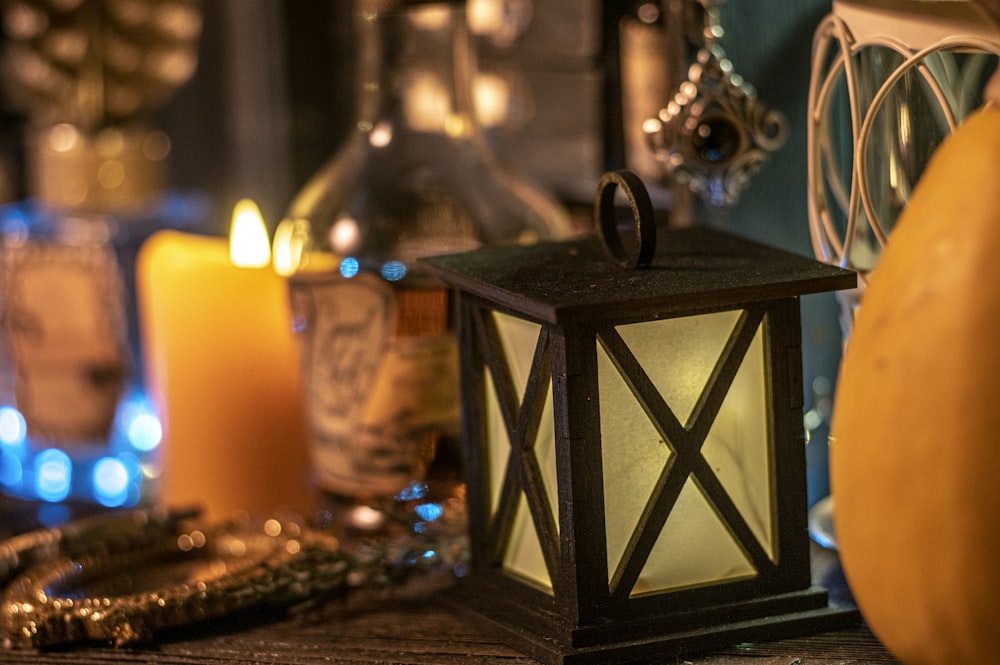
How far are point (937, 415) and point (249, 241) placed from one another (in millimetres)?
432

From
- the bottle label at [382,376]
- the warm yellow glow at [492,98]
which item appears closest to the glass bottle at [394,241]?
the bottle label at [382,376]

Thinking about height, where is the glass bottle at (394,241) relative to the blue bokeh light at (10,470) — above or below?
above

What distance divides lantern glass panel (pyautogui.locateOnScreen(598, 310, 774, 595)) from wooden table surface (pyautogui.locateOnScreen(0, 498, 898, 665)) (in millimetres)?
34

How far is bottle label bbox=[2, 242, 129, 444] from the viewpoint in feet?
2.68

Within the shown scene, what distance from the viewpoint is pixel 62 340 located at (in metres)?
0.82

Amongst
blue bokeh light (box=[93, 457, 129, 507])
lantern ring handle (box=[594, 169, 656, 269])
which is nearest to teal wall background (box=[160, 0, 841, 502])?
lantern ring handle (box=[594, 169, 656, 269])

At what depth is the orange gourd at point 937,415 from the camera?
34 centimetres

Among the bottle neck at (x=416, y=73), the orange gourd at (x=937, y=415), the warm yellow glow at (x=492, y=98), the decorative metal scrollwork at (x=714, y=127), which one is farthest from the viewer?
the warm yellow glow at (x=492, y=98)

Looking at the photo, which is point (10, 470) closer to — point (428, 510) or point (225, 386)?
point (225, 386)

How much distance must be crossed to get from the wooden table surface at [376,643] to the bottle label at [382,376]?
8 cm

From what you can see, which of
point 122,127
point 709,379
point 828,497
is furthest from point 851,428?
point 122,127

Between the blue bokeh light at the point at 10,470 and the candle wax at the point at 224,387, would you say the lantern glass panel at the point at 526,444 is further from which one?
the blue bokeh light at the point at 10,470

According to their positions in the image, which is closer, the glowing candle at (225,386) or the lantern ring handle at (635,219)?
the lantern ring handle at (635,219)

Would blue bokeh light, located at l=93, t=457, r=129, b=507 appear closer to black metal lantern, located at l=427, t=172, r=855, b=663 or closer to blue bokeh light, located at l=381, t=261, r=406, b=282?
blue bokeh light, located at l=381, t=261, r=406, b=282
